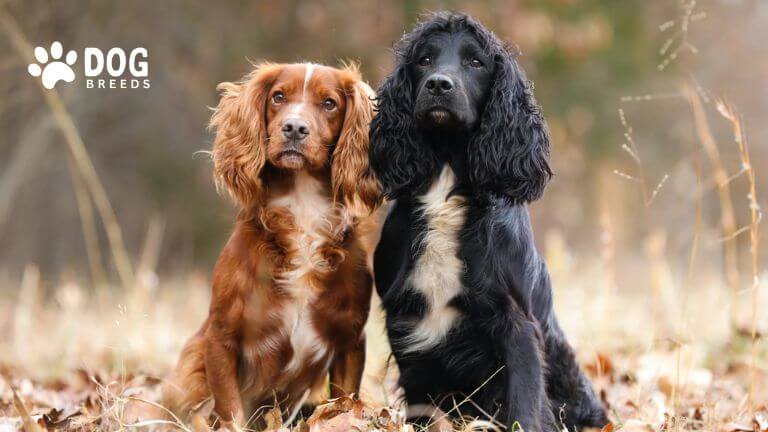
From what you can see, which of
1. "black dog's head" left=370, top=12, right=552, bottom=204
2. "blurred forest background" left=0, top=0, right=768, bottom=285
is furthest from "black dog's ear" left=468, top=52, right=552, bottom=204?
"blurred forest background" left=0, top=0, right=768, bottom=285

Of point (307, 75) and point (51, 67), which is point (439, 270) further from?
point (51, 67)

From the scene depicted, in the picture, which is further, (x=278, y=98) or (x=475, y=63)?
(x=278, y=98)

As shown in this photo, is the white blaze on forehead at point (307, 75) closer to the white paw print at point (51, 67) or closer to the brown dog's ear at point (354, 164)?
the brown dog's ear at point (354, 164)

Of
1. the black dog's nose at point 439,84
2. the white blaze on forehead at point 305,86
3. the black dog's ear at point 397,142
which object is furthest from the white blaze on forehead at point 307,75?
the black dog's nose at point 439,84

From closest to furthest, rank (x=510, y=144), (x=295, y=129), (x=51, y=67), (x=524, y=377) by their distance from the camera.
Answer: (x=524, y=377) < (x=510, y=144) < (x=295, y=129) < (x=51, y=67)

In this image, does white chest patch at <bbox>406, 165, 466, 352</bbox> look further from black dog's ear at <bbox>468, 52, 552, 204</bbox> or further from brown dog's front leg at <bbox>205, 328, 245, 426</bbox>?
brown dog's front leg at <bbox>205, 328, 245, 426</bbox>

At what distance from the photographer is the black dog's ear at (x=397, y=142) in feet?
11.5

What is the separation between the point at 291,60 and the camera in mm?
9148

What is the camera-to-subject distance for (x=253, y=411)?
146 inches

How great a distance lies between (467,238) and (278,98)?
1.05 meters

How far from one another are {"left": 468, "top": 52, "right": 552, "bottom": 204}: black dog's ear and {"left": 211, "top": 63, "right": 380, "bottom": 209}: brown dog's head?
1.78 ft

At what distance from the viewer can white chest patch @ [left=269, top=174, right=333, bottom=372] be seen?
356 centimetres

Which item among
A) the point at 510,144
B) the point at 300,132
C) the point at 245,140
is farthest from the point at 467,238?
the point at 245,140

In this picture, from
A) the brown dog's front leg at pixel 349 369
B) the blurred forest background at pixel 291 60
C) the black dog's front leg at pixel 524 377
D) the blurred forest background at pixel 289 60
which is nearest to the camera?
the black dog's front leg at pixel 524 377
